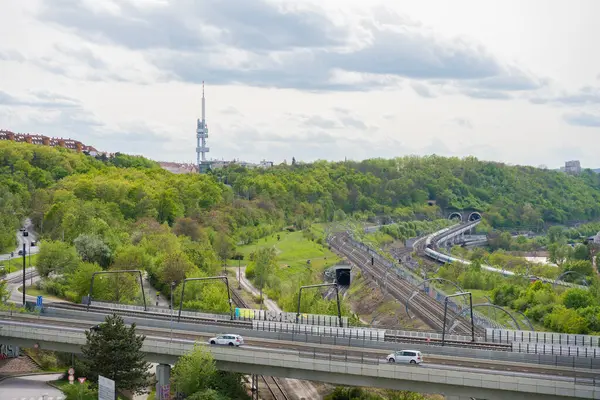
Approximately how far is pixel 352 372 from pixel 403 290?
184ft

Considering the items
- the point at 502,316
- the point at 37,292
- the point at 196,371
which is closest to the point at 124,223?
the point at 37,292

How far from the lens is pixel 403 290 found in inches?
4203

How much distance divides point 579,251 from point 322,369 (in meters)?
114

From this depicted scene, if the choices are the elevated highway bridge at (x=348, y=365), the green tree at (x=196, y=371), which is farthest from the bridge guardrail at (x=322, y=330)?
the green tree at (x=196, y=371)

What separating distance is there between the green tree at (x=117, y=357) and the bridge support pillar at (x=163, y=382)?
9.45 feet

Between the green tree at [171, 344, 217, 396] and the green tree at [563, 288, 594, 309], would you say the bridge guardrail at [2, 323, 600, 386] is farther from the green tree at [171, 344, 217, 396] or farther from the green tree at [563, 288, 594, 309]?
the green tree at [563, 288, 594, 309]

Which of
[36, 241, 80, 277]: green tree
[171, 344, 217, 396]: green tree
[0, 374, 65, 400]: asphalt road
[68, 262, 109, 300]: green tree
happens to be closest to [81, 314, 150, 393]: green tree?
[171, 344, 217, 396]: green tree

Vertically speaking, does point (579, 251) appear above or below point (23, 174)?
below

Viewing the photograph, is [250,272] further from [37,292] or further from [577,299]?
[577,299]

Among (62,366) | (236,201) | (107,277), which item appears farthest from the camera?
(236,201)

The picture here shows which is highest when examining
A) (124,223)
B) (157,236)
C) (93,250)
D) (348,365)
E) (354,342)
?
(124,223)

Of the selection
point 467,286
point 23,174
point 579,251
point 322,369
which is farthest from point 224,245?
point 322,369

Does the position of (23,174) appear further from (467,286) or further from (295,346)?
(295,346)

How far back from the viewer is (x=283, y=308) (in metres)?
95.4
